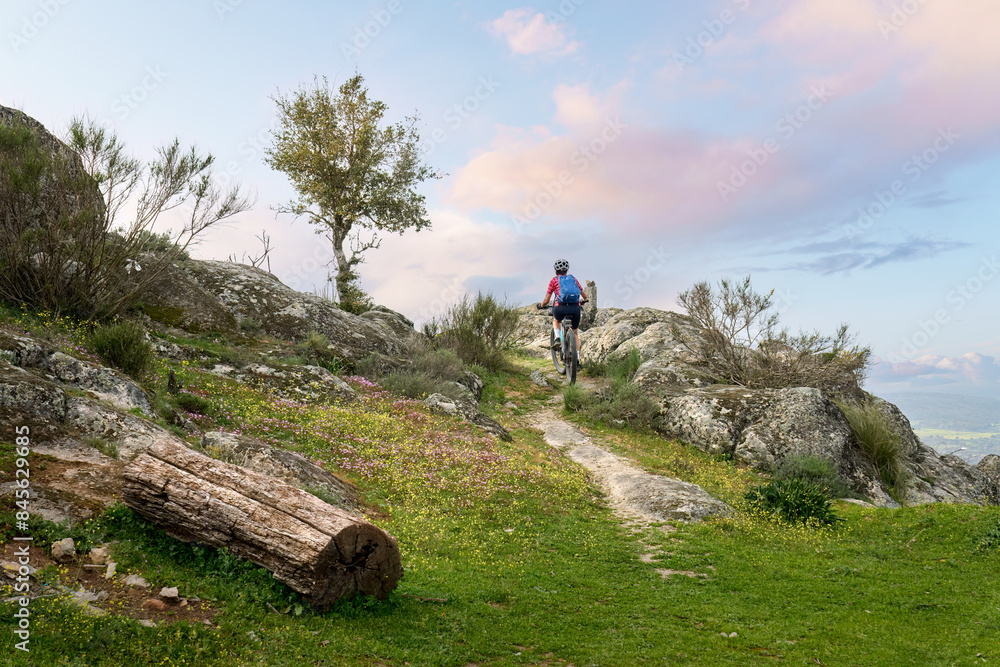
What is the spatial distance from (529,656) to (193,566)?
11.8ft

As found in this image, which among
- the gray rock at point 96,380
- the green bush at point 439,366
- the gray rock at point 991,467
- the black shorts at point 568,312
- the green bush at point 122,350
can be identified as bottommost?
the gray rock at point 96,380

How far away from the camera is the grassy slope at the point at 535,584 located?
5250mm

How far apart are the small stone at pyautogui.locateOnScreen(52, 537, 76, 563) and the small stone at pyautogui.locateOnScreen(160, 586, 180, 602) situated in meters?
0.97

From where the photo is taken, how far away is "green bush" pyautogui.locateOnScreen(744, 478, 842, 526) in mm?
11500

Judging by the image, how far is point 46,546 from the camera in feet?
17.5

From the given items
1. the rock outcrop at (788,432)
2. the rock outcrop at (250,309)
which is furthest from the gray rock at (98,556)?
the rock outcrop at (788,432)

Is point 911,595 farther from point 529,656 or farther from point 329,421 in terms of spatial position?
point 329,421

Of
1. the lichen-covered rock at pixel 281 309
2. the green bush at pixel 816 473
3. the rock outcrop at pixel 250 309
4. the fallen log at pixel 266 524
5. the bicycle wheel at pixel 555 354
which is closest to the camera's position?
the fallen log at pixel 266 524

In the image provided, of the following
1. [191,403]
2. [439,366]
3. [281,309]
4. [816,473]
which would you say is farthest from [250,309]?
[816,473]

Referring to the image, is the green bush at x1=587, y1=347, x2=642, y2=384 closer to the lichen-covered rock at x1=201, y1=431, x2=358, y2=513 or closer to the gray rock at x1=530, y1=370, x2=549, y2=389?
the gray rock at x1=530, y1=370, x2=549, y2=389

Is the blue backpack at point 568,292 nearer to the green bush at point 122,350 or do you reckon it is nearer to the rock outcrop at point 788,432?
the rock outcrop at point 788,432

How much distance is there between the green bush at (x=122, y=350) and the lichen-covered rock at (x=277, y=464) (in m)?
3.23

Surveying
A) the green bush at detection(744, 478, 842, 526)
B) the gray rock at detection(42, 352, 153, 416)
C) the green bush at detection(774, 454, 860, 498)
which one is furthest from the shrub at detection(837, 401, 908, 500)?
the gray rock at detection(42, 352, 153, 416)

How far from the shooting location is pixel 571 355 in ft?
74.1
